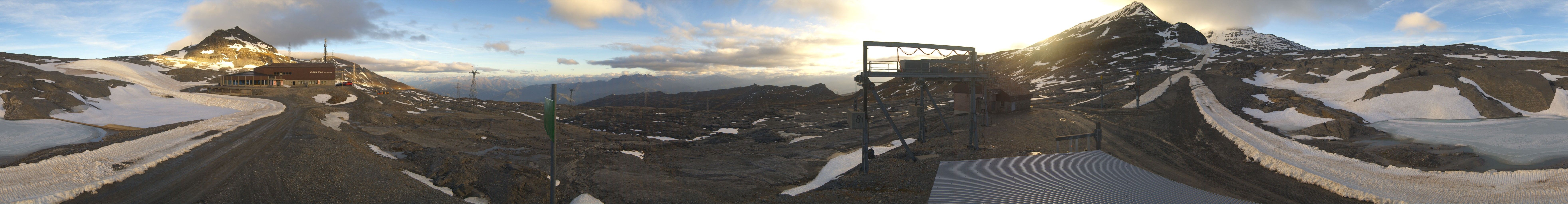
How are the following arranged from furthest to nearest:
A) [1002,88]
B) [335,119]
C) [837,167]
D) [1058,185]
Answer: [1002,88] → [335,119] → [837,167] → [1058,185]

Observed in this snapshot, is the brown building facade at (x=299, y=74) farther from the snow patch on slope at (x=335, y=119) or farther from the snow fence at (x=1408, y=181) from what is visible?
the snow fence at (x=1408, y=181)

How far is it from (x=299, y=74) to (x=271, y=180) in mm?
95601

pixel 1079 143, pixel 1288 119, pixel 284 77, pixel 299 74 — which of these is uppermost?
pixel 299 74

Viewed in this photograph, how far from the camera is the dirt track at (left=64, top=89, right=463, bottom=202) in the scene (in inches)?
488

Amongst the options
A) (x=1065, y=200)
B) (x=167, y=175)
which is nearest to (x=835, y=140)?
(x=1065, y=200)

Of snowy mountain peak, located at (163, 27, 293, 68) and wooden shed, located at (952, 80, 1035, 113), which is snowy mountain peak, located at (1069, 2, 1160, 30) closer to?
wooden shed, located at (952, 80, 1035, 113)

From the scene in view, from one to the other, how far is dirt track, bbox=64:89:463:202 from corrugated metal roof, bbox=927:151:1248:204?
1213cm

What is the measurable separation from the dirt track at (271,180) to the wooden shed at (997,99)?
35.2 metres

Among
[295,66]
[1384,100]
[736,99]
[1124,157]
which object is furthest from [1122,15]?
[295,66]

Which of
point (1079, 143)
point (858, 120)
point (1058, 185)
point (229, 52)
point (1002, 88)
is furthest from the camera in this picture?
point (229, 52)

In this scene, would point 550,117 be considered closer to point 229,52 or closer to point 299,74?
point 299,74

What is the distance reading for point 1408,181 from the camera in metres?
14.8

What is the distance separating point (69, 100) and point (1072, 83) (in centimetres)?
9506

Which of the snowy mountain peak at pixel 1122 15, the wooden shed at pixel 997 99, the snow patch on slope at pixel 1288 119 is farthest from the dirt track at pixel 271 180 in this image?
the snowy mountain peak at pixel 1122 15
